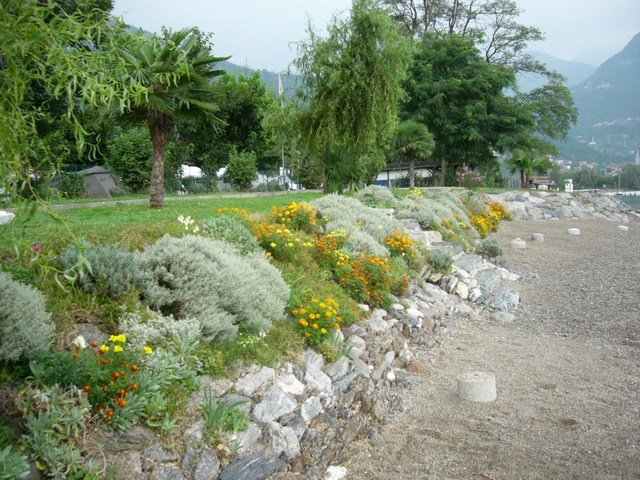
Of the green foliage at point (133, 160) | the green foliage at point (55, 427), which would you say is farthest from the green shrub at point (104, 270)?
the green foliage at point (133, 160)

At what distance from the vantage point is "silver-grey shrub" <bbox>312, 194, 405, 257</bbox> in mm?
10875

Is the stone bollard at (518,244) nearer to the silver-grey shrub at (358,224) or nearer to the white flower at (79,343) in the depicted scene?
the silver-grey shrub at (358,224)

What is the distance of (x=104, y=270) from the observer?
5422 mm

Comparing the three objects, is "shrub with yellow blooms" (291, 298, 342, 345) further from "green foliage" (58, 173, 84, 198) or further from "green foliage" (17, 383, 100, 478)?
"green foliage" (58, 173, 84, 198)

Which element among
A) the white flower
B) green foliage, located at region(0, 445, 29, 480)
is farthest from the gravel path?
green foliage, located at region(0, 445, 29, 480)

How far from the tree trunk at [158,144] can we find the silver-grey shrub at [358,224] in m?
4.12

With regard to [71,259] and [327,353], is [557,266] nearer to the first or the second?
[327,353]

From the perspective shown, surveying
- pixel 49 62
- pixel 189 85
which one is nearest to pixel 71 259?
pixel 49 62

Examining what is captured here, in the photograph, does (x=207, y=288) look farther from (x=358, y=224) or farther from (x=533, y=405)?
(x=358, y=224)

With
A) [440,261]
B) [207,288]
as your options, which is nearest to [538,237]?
[440,261]

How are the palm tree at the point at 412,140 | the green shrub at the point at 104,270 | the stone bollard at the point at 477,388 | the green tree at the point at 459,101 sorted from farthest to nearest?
the green tree at the point at 459,101 → the palm tree at the point at 412,140 → the stone bollard at the point at 477,388 → the green shrub at the point at 104,270

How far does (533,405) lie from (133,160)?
21.3 m

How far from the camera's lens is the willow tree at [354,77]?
16797mm

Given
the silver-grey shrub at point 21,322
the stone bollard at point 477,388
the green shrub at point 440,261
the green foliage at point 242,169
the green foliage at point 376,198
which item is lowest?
the stone bollard at point 477,388
